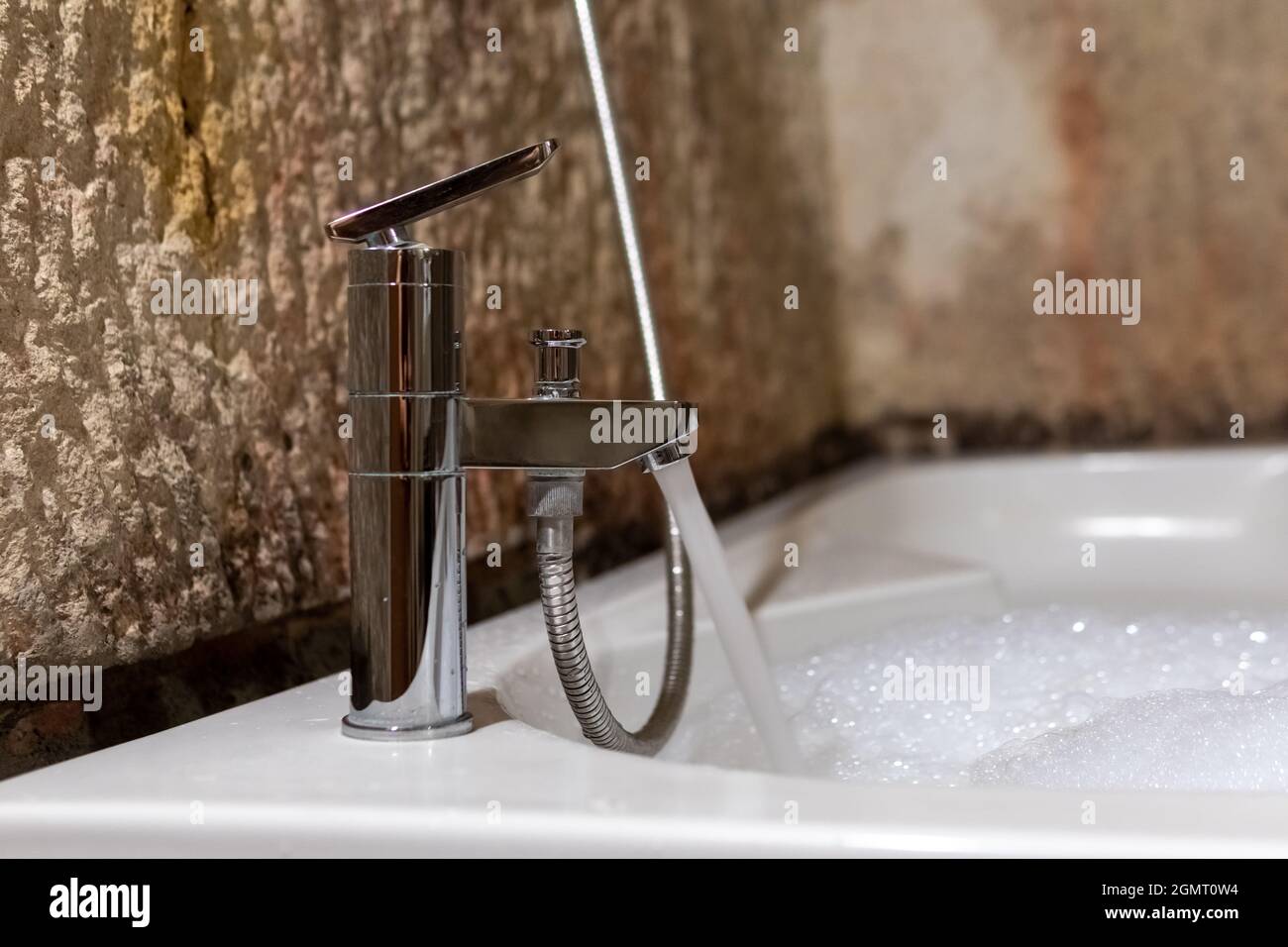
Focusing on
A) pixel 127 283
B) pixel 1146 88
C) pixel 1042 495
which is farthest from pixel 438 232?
pixel 1146 88

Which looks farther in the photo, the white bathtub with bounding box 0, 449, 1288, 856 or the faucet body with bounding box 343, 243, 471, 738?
the faucet body with bounding box 343, 243, 471, 738

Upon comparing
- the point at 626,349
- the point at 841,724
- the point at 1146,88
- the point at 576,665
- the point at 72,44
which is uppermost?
the point at 1146,88

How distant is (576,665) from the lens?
66cm

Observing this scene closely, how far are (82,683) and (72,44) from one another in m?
0.32

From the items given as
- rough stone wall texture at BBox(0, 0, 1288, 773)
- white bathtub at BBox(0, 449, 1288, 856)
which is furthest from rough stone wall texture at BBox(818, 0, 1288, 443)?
white bathtub at BBox(0, 449, 1288, 856)

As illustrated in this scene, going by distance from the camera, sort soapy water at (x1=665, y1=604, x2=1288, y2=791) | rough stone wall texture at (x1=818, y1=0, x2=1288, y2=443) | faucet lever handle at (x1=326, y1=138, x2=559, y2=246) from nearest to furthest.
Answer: faucet lever handle at (x1=326, y1=138, x2=559, y2=246)
soapy water at (x1=665, y1=604, x2=1288, y2=791)
rough stone wall texture at (x1=818, y1=0, x2=1288, y2=443)

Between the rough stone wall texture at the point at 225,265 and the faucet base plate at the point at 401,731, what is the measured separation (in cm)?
14

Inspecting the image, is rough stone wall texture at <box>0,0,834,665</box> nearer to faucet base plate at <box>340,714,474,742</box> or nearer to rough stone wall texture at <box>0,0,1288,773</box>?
rough stone wall texture at <box>0,0,1288,773</box>

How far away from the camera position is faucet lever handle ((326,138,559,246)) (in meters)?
0.58

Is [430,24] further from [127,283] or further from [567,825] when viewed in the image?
[567,825]

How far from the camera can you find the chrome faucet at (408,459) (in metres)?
0.58

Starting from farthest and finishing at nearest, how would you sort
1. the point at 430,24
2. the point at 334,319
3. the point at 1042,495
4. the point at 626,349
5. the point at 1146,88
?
1. the point at 1146,88
2. the point at 1042,495
3. the point at 626,349
4. the point at 430,24
5. the point at 334,319

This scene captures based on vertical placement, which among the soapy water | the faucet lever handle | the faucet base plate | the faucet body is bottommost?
the soapy water
